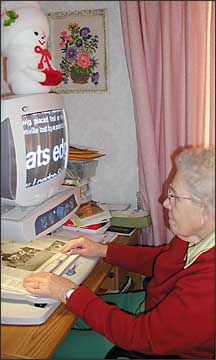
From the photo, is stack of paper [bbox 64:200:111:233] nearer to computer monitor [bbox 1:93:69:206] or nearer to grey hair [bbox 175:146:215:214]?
computer monitor [bbox 1:93:69:206]

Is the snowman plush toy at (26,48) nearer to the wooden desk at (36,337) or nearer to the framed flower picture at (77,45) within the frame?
the framed flower picture at (77,45)

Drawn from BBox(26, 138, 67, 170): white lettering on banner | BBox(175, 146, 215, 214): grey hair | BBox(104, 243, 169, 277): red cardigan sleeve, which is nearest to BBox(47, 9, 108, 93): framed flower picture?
BBox(26, 138, 67, 170): white lettering on banner

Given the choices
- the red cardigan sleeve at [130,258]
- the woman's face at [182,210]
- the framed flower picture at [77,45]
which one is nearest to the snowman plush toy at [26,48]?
the framed flower picture at [77,45]

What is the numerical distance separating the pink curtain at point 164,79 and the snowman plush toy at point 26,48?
6.9 inches

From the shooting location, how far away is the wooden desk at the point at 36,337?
2.94 feet

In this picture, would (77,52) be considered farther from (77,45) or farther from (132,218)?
(132,218)

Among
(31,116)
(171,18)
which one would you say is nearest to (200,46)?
(171,18)

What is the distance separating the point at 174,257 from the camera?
1.28m

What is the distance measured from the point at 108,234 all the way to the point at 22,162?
2.42 ft

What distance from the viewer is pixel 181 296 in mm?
1012

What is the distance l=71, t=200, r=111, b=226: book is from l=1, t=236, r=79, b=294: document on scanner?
0.70 ft

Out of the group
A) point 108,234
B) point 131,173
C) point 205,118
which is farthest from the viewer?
point 108,234

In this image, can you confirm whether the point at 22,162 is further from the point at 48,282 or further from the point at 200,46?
the point at 200,46

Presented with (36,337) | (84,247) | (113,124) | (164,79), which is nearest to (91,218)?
(84,247)
